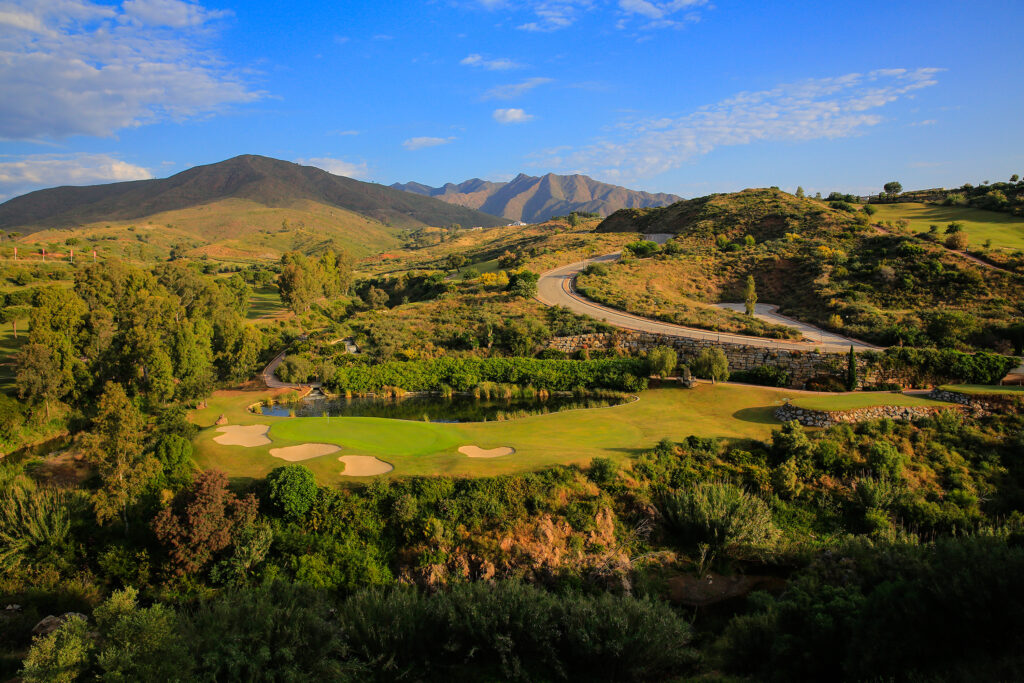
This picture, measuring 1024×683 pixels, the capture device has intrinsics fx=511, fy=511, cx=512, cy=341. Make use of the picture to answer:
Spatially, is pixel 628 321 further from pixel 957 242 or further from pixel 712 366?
pixel 957 242

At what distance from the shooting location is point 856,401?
2053 centimetres

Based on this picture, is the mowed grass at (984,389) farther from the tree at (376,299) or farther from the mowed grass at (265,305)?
the mowed grass at (265,305)

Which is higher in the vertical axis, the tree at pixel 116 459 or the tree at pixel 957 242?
the tree at pixel 957 242

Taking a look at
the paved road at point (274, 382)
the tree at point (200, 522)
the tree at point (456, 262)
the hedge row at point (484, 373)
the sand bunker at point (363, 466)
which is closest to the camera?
the tree at point (200, 522)

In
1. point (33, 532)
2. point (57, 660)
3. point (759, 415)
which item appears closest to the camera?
point (57, 660)

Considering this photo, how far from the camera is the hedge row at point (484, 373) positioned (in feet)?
98.5

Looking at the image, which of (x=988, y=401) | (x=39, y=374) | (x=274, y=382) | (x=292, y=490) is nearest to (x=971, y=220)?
(x=988, y=401)

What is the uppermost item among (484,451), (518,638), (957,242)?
(957,242)

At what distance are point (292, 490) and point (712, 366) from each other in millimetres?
20923

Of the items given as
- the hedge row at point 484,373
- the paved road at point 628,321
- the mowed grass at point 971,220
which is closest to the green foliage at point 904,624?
the hedge row at point 484,373

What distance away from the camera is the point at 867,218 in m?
54.3

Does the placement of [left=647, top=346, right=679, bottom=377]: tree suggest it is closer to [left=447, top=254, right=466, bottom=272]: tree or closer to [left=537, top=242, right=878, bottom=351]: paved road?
[left=537, top=242, right=878, bottom=351]: paved road

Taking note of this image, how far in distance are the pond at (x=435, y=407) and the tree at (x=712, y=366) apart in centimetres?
427

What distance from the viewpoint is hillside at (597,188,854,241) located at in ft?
184
